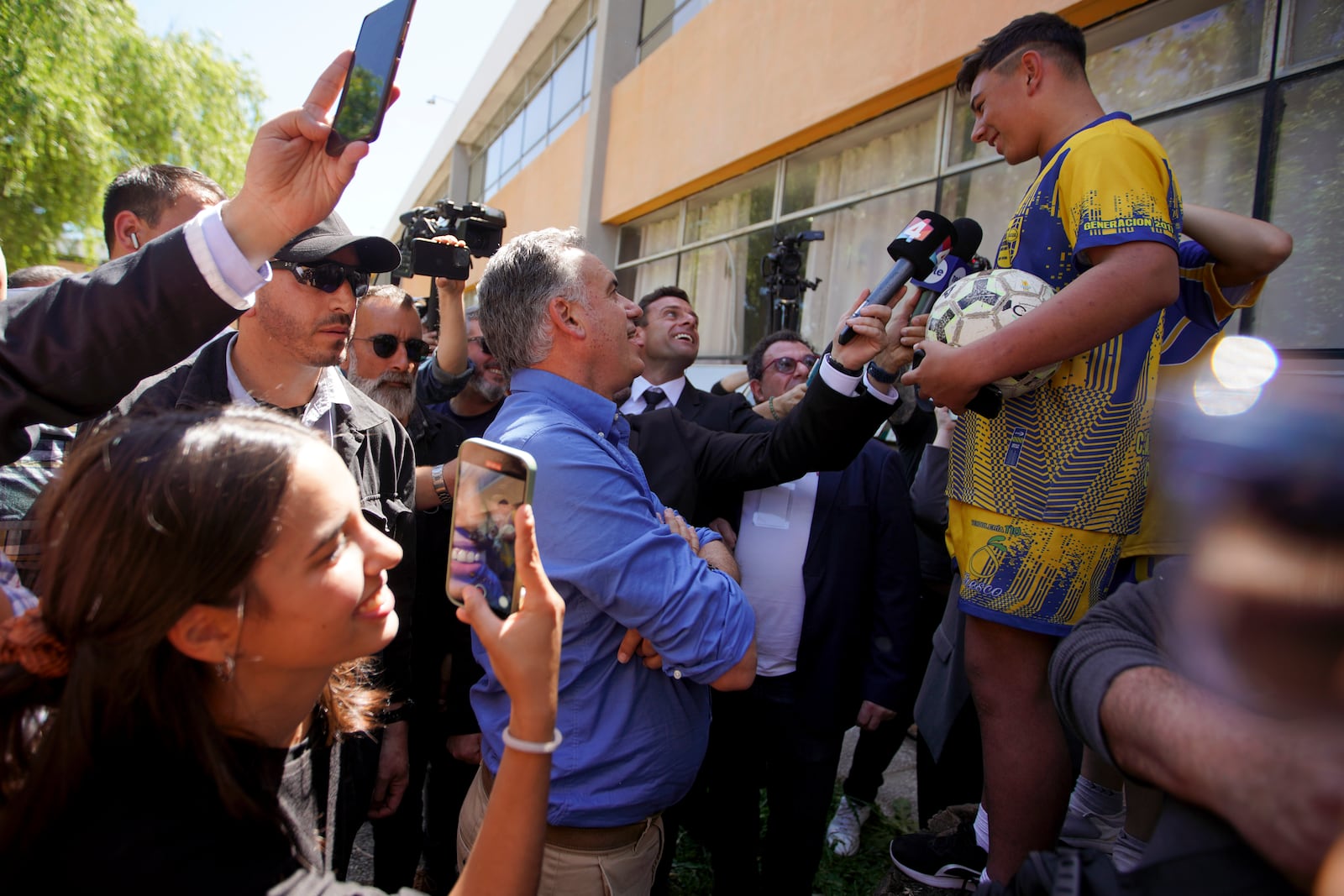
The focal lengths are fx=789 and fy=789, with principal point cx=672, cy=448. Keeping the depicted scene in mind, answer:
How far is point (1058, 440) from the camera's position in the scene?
1804mm

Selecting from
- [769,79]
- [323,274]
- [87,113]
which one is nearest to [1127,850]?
[323,274]

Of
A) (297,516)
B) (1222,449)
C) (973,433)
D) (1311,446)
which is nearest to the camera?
(1311,446)

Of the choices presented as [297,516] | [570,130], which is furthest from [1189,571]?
[570,130]

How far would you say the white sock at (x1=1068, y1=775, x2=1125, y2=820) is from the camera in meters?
2.12

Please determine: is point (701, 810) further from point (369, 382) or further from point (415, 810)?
point (369, 382)

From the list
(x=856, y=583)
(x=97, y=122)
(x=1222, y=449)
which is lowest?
(x=856, y=583)

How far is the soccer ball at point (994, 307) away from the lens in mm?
1816

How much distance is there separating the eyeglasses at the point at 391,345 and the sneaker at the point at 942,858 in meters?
2.68

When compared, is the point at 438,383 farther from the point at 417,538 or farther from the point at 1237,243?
the point at 1237,243

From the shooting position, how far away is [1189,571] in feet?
3.40

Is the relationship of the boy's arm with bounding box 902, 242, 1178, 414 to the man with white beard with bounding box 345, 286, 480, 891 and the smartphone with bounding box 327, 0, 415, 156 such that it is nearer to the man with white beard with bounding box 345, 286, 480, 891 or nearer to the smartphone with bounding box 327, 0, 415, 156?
the smartphone with bounding box 327, 0, 415, 156

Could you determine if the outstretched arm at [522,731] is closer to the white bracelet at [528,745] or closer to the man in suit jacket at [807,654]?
the white bracelet at [528,745]

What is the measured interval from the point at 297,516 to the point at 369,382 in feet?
7.51

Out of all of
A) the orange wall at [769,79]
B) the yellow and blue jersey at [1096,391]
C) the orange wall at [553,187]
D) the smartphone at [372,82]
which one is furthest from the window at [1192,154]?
the orange wall at [553,187]
